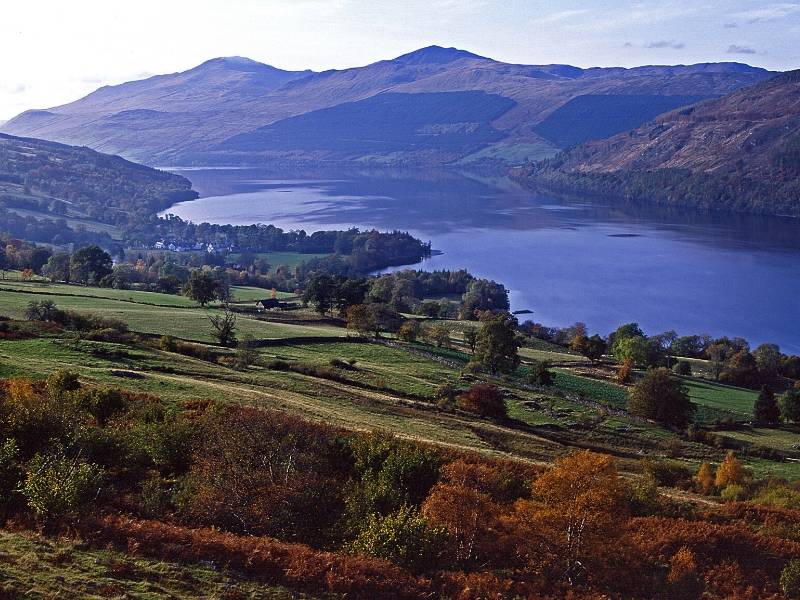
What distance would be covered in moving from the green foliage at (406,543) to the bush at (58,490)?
6189 mm

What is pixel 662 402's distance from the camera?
4109 cm

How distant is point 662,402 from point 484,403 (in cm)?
1165

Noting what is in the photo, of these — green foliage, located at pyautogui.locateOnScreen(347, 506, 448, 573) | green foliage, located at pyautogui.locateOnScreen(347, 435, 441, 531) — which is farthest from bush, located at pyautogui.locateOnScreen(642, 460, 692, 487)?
green foliage, located at pyautogui.locateOnScreen(347, 506, 448, 573)

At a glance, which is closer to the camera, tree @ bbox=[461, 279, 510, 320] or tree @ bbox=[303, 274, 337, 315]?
tree @ bbox=[303, 274, 337, 315]

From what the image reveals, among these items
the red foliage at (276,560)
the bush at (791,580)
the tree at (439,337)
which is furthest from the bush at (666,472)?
the tree at (439,337)

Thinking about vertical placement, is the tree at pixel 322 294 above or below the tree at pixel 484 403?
above

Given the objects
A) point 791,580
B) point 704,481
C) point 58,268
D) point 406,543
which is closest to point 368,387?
point 704,481

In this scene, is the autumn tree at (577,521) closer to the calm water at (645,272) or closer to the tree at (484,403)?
the tree at (484,403)

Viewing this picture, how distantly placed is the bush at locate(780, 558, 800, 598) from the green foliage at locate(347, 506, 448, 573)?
26.6 ft

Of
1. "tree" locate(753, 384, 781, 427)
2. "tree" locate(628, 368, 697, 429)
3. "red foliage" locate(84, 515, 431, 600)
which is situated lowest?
"tree" locate(753, 384, 781, 427)

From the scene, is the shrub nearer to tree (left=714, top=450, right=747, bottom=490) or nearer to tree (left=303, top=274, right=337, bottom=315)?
tree (left=714, top=450, right=747, bottom=490)

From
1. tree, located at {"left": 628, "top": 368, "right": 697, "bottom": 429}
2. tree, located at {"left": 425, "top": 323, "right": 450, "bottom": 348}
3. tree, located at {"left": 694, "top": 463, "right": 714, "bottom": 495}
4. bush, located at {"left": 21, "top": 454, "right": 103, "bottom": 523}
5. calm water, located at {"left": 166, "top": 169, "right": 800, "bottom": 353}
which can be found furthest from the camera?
calm water, located at {"left": 166, "top": 169, "right": 800, "bottom": 353}

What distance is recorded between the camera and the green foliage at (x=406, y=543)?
16.3 metres

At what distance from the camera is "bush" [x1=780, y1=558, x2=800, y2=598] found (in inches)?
672
